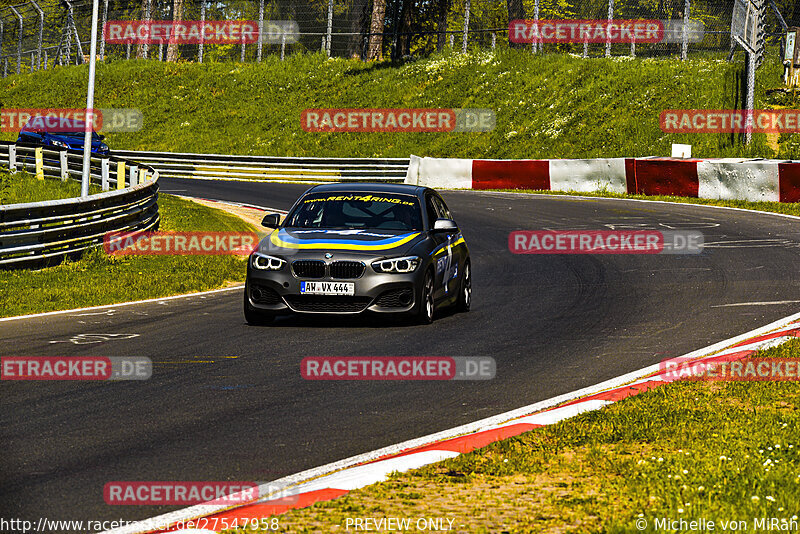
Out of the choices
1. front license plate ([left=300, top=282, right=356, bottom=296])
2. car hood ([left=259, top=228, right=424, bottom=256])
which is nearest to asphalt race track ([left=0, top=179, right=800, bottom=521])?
front license plate ([left=300, top=282, right=356, bottom=296])

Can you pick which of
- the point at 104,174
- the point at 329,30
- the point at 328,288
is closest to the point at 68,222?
the point at 328,288

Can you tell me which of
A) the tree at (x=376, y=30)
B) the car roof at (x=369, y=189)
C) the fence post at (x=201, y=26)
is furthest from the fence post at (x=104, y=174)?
the fence post at (x=201, y=26)

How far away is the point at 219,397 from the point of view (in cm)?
794

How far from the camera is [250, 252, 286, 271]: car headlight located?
447 inches

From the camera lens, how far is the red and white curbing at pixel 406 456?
5105mm

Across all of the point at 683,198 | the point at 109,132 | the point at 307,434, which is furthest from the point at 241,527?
the point at 109,132

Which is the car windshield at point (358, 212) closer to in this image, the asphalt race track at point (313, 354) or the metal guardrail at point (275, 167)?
the asphalt race track at point (313, 354)

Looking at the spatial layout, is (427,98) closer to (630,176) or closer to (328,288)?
(630,176)

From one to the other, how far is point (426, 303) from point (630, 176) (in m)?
18.2

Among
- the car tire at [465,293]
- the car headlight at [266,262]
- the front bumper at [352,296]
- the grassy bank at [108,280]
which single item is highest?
the car headlight at [266,262]

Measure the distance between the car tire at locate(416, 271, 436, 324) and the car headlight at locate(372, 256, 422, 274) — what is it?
0.75 feet

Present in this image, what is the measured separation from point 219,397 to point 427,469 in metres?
2.57

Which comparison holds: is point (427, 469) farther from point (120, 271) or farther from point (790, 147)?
point (790, 147)

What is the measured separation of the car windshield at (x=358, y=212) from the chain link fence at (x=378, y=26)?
22.3 meters
